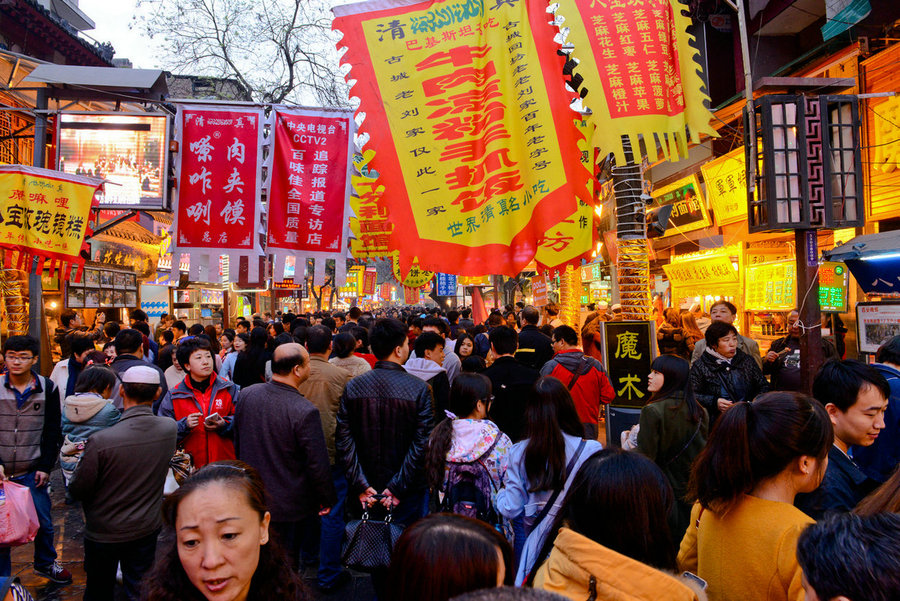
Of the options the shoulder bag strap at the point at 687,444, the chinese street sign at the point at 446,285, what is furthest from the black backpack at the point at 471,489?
the chinese street sign at the point at 446,285

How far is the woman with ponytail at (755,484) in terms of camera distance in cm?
197

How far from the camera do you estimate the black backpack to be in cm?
363

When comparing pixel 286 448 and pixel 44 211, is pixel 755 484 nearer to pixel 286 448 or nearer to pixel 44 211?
pixel 286 448

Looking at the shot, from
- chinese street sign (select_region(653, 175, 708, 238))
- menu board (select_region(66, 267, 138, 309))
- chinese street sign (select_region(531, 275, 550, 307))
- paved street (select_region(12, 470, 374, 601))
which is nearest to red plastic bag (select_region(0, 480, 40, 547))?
paved street (select_region(12, 470, 374, 601))

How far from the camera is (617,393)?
21.1 feet

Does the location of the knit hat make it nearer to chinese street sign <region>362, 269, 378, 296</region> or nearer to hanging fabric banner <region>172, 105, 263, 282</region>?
hanging fabric banner <region>172, 105, 263, 282</region>

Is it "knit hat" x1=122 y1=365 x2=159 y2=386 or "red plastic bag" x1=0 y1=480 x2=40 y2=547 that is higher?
"knit hat" x1=122 y1=365 x2=159 y2=386

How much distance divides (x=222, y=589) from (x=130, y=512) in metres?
2.34

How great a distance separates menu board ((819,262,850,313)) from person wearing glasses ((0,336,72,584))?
35.7 ft

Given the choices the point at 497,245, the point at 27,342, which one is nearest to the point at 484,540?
the point at 497,245

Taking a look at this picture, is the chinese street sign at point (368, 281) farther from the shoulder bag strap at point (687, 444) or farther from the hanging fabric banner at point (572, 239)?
the shoulder bag strap at point (687, 444)

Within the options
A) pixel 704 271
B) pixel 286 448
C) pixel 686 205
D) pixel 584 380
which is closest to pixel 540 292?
pixel 704 271

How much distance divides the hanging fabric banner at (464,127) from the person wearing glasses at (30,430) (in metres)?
3.42

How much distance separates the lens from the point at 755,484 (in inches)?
83.1
